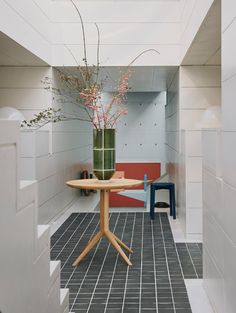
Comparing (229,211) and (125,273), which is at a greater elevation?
(229,211)

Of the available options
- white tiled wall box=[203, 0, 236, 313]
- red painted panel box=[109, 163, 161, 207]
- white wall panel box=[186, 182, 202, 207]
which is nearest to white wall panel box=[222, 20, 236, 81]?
white tiled wall box=[203, 0, 236, 313]

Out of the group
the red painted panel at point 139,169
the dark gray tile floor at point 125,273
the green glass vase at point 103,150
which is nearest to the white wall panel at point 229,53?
the dark gray tile floor at point 125,273

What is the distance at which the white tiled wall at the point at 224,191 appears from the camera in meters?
2.36

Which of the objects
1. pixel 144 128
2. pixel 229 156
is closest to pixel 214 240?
pixel 229 156

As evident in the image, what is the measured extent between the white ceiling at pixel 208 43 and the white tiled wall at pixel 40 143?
80.1 inches

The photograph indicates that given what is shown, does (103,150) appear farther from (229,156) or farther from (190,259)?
(229,156)

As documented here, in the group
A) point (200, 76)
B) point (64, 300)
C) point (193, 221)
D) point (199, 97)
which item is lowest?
point (64, 300)

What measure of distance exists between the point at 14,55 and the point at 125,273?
295 cm

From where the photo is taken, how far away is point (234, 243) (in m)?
2.31

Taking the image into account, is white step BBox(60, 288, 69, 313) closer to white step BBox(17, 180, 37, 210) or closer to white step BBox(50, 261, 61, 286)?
white step BBox(50, 261, 61, 286)

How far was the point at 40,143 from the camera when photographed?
18.0 feet

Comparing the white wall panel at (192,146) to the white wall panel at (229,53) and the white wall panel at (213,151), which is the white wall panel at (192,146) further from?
the white wall panel at (229,53)

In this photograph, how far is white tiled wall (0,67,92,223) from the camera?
524 cm

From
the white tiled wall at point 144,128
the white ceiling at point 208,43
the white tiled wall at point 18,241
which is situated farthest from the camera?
the white tiled wall at point 144,128
